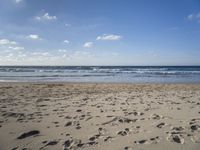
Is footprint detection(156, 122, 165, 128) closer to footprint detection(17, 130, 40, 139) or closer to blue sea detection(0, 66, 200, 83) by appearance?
footprint detection(17, 130, 40, 139)

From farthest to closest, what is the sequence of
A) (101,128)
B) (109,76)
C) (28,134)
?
(109,76), (101,128), (28,134)

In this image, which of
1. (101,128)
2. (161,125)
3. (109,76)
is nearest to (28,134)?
(101,128)

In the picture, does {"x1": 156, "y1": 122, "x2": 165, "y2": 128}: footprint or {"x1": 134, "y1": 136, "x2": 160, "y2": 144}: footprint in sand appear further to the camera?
{"x1": 156, "y1": 122, "x2": 165, "y2": 128}: footprint

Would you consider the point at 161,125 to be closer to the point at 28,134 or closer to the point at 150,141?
the point at 150,141

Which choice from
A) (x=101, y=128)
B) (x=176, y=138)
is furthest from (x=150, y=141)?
(x=101, y=128)

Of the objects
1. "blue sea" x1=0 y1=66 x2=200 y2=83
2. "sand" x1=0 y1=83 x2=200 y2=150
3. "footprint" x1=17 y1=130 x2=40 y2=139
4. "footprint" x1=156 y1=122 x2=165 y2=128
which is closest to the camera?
"sand" x1=0 y1=83 x2=200 y2=150

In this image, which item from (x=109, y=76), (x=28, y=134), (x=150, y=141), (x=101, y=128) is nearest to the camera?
(x=150, y=141)

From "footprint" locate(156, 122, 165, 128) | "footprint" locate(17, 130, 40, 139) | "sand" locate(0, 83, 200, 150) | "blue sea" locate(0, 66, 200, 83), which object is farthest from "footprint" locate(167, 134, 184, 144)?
"blue sea" locate(0, 66, 200, 83)

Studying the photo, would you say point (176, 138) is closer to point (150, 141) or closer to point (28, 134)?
point (150, 141)

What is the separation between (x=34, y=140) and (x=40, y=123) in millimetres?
1039

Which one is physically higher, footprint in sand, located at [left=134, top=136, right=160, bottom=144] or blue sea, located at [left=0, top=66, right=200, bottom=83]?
footprint in sand, located at [left=134, top=136, right=160, bottom=144]

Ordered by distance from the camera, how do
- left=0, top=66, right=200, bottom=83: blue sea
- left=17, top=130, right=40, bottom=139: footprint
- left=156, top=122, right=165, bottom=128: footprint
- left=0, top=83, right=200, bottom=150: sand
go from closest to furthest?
left=0, top=83, right=200, bottom=150: sand, left=17, top=130, right=40, bottom=139: footprint, left=156, top=122, right=165, bottom=128: footprint, left=0, top=66, right=200, bottom=83: blue sea

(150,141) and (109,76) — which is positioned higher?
(150,141)

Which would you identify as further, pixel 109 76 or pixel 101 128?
pixel 109 76
